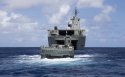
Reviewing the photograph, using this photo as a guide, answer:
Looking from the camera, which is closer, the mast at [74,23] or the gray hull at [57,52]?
the gray hull at [57,52]

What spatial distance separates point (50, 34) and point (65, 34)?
6767mm

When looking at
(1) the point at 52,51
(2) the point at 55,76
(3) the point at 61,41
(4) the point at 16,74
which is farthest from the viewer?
(3) the point at 61,41

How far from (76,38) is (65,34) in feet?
18.3

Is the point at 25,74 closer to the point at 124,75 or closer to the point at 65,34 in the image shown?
the point at 124,75

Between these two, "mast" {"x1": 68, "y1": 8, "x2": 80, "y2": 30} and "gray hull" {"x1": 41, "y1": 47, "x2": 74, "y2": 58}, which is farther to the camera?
"mast" {"x1": 68, "y1": 8, "x2": 80, "y2": 30}

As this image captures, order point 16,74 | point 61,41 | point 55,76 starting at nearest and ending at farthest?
point 55,76 → point 16,74 → point 61,41

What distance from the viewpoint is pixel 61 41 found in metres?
166

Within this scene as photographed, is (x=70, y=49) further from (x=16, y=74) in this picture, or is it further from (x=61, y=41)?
(x=61, y=41)

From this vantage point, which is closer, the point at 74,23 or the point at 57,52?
the point at 57,52

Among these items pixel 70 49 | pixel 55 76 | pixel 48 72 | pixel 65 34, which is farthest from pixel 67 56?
pixel 65 34

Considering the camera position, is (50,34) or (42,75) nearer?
(42,75)

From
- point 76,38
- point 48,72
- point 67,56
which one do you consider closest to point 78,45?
point 76,38

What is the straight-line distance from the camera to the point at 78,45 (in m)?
172

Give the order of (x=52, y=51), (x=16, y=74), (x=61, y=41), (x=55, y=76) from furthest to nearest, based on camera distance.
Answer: (x=61, y=41) < (x=52, y=51) < (x=16, y=74) < (x=55, y=76)
